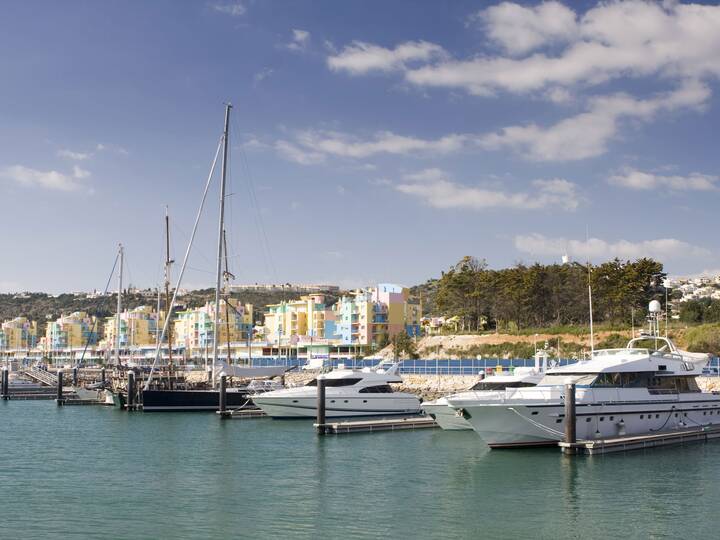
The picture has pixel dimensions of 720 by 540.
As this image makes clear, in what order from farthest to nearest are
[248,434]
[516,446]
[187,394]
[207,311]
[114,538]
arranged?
[207,311] → [187,394] → [248,434] → [516,446] → [114,538]

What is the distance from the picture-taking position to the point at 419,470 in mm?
28297

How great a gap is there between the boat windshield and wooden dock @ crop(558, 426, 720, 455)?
248cm

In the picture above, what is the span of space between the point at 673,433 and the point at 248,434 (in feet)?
68.2

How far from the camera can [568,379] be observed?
32969mm

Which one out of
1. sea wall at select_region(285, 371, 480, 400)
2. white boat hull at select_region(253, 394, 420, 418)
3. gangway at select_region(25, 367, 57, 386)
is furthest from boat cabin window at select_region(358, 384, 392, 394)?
gangway at select_region(25, 367, 57, 386)

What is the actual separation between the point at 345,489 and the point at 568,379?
1266 cm

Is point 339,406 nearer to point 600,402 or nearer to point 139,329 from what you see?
point 600,402

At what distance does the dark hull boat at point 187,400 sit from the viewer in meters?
53.0

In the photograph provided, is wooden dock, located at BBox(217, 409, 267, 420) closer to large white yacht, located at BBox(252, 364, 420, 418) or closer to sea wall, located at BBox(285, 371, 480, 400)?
large white yacht, located at BBox(252, 364, 420, 418)

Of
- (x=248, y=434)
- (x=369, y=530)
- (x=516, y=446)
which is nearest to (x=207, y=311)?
(x=248, y=434)

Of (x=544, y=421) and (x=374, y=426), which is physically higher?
(x=544, y=421)

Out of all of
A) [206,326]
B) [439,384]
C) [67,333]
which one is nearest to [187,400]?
[439,384]

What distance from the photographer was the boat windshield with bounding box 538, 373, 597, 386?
105 feet

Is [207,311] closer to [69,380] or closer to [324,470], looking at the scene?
[69,380]
